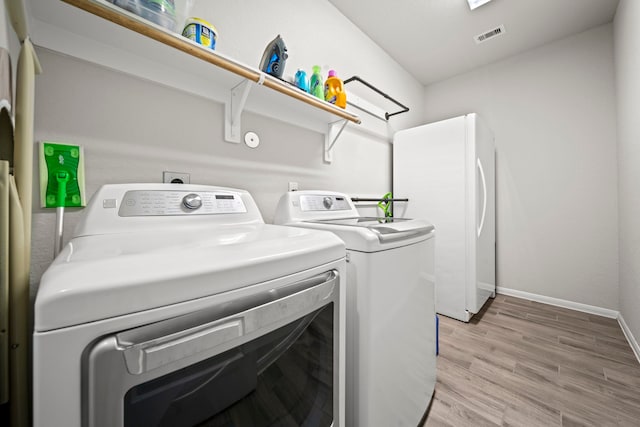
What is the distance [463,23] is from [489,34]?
0.37 meters

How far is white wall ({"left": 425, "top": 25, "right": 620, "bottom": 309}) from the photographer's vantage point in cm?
231

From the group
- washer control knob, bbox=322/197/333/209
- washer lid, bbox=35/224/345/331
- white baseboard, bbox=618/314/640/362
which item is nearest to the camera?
washer lid, bbox=35/224/345/331

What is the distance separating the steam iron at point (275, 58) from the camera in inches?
47.3

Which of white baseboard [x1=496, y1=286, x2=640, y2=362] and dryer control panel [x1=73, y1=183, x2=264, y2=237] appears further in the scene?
white baseboard [x1=496, y1=286, x2=640, y2=362]

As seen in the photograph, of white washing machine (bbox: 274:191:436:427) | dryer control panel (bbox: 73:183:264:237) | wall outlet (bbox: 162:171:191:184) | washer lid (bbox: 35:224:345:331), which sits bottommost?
white washing machine (bbox: 274:191:436:427)

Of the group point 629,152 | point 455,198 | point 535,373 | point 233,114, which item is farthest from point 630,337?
point 233,114

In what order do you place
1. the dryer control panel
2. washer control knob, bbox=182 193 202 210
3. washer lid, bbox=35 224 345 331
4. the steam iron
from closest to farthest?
washer lid, bbox=35 224 345 331 → the dryer control panel → washer control knob, bbox=182 193 202 210 → the steam iron

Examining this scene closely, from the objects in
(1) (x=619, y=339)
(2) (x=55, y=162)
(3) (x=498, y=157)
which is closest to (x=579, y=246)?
(1) (x=619, y=339)

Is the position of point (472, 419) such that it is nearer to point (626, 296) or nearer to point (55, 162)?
point (626, 296)

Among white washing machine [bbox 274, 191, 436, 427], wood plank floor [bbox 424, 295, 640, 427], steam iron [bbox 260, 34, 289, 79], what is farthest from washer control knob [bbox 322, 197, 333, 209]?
wood plank floor [bbox 424, 295, 640, 427]

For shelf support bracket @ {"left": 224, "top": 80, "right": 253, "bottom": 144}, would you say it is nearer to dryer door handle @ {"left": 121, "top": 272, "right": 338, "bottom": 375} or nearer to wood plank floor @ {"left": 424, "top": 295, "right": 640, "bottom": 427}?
dryer door handle @ {"left": 121, "top": 272, "right": 338, "bottom": 375}

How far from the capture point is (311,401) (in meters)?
0.70

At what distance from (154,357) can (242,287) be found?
0.56 feet

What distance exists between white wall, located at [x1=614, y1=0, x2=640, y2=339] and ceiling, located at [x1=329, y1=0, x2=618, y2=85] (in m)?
0.29
